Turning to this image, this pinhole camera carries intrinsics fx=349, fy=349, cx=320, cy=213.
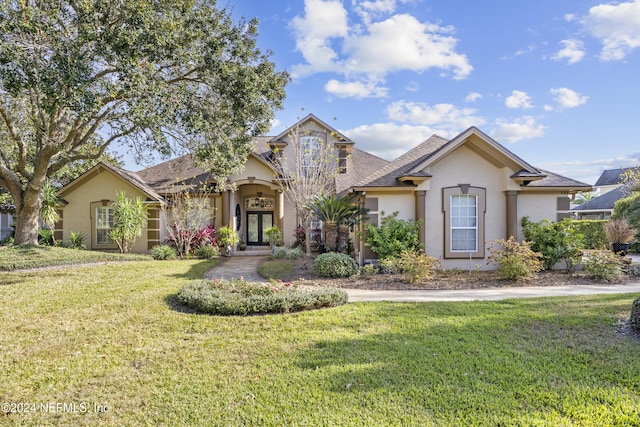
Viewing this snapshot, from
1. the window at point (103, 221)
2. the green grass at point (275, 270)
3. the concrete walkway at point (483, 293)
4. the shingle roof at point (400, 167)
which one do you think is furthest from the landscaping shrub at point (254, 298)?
the window at point (103, 221)

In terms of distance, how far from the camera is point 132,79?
9.61 metres

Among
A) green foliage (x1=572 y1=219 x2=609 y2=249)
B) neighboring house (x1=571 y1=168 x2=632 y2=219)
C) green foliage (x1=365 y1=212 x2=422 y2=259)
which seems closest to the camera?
green foliage (x1=365 y1=212 x2=422 y2=259)

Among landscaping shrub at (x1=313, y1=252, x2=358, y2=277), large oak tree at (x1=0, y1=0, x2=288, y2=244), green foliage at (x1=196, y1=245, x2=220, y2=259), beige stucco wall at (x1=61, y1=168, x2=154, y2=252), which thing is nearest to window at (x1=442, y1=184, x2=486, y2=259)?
landscaping shrub at (x1=313, y1=252, x2=358, y2=277)

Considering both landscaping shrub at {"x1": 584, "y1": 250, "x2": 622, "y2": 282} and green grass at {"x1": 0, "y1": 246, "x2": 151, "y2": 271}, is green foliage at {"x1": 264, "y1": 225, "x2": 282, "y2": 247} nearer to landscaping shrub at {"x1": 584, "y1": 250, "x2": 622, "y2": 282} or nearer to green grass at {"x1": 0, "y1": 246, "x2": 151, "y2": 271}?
green grass at {"x1": 0, "y1": 246, "x2": 151, "y2": 271}

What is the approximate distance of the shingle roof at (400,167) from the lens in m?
13.2

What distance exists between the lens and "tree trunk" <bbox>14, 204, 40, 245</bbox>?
15117 millimetres

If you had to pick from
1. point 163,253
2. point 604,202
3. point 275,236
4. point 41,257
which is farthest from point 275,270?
point 604,202

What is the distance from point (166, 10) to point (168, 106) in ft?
10.2

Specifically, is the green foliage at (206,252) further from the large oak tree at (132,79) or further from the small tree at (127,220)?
the large oak tree at (132,79)

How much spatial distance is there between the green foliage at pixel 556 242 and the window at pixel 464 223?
6.14 ft

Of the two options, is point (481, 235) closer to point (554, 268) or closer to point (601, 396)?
point (554, 268)

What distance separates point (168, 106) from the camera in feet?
35.8

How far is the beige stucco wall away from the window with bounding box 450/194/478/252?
1679 cm

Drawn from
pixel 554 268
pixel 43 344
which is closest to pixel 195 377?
pixel 43 344
